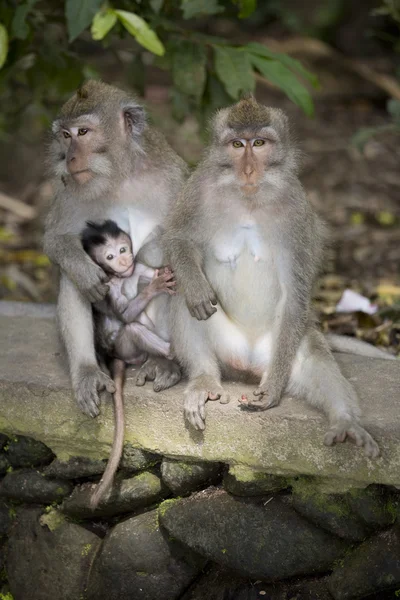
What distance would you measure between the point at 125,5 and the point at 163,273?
6.01 feet

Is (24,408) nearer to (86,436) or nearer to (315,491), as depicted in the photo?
(86,436)

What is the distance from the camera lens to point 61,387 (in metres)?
4.03

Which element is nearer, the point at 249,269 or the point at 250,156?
the point at 250,156

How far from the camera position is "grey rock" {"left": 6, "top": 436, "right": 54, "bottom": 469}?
4113mm

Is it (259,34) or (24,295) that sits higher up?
(259,34)

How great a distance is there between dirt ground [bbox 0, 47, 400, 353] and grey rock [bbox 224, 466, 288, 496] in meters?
1.99

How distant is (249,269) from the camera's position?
4.00m

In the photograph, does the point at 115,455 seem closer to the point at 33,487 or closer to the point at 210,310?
the point at 33,487

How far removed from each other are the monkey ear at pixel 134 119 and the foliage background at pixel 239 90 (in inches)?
14.3

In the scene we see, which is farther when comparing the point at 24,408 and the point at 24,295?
the point at 24,295

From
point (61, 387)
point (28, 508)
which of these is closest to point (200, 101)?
point (61, 387)

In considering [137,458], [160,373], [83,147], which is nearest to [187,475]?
[137,458]

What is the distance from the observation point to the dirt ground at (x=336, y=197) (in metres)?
6.65

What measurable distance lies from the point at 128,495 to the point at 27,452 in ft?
1.59
